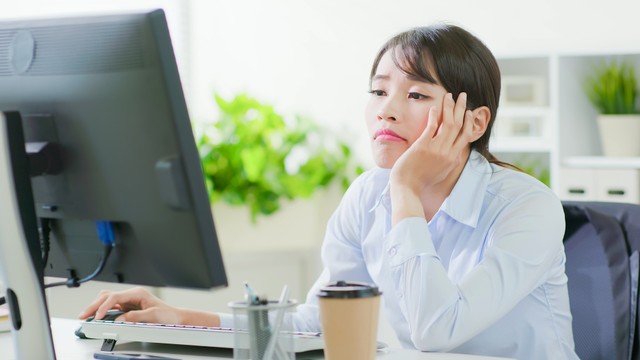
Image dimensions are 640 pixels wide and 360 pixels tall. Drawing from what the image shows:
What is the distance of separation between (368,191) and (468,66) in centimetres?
32

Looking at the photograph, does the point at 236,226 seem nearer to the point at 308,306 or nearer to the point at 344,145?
the point at 344,145

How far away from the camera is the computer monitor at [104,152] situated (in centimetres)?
109

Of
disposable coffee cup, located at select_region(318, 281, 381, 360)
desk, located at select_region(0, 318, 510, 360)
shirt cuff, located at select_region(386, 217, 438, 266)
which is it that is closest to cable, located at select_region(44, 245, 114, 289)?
desk, located at select_region(0, 318, 510, 360)

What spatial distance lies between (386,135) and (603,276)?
0.47m

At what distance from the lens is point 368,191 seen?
6.09ft

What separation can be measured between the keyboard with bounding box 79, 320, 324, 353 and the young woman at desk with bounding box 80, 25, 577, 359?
9 cm

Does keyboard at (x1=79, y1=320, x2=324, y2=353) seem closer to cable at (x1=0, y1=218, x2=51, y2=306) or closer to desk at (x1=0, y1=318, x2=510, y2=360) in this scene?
desk at (x1=0, y1=318, x2=510, y2=360)

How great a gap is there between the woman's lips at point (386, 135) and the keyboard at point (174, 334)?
0.45 metres

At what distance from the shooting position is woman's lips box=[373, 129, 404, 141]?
5.55 feet

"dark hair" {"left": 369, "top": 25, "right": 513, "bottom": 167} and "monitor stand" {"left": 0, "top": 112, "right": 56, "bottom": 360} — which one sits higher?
"dark hair" {"left": 369, "top": 25, "right": 513, "bottom": 167}

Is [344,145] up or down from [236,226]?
up

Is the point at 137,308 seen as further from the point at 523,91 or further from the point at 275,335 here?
the point at 523,91

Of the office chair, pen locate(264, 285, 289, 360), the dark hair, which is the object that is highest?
the dark hair

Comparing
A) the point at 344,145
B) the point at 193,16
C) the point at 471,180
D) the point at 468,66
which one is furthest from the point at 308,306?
the point at 193,16
